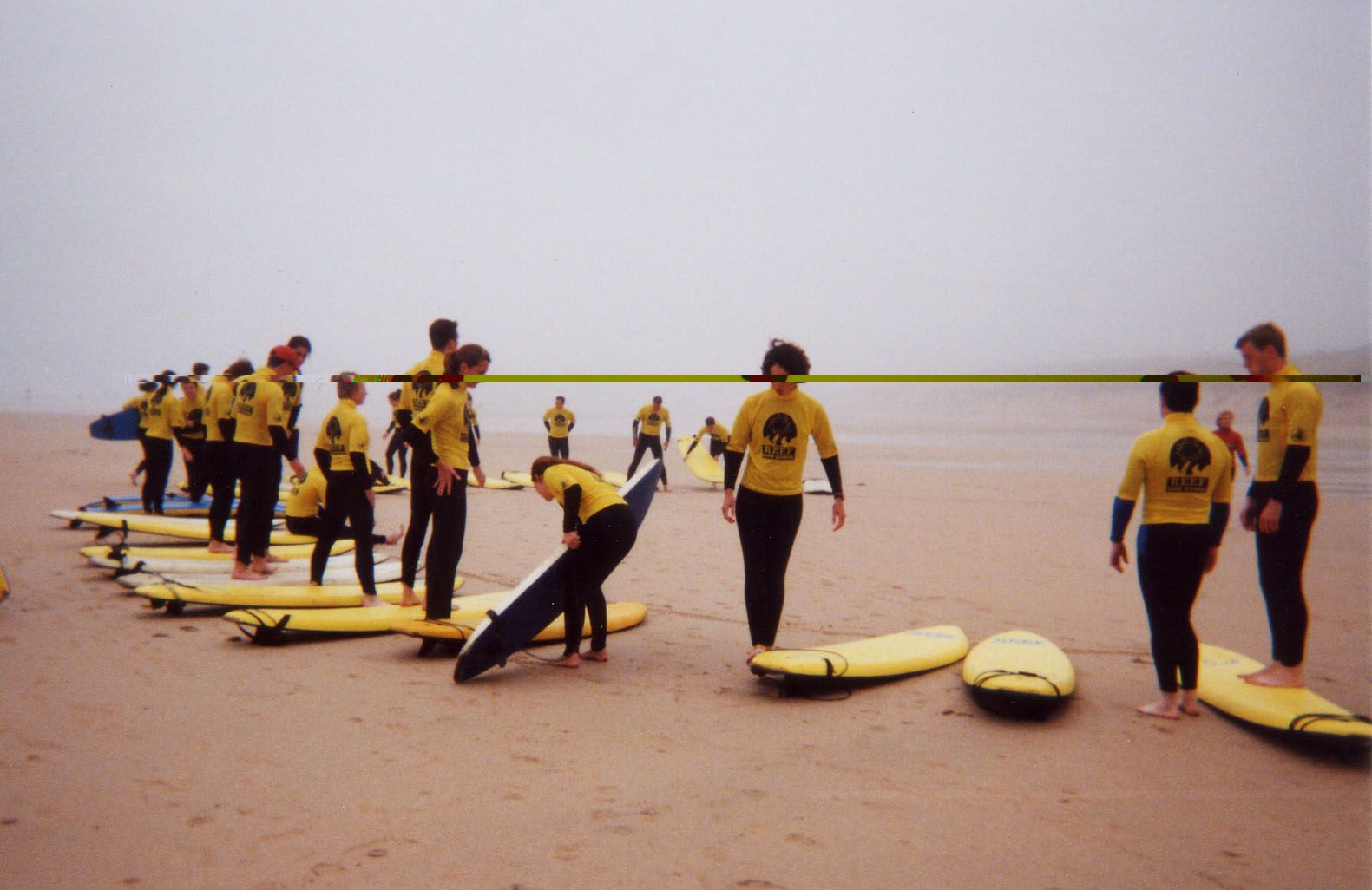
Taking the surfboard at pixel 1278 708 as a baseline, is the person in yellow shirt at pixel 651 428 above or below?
above

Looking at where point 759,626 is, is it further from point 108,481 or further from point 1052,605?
point 108,481

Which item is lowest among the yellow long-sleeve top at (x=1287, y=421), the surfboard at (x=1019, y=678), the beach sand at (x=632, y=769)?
Result: the beach sand at (x=632, y=769)

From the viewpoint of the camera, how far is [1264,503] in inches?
148

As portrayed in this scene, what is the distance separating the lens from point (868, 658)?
4.33 m

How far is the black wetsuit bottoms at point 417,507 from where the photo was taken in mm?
4820

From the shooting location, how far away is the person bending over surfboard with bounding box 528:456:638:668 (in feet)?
14.6

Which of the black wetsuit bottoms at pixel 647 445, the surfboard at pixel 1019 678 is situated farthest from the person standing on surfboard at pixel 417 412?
the black wetsuit bottoms at pixel 647 445

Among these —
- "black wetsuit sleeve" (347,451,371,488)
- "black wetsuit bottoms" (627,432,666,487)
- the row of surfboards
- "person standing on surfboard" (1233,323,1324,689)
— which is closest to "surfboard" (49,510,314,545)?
the row of surfboards

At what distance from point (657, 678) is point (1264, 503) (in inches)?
120

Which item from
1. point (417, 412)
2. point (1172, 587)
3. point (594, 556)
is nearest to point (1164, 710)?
point (1172, 587)

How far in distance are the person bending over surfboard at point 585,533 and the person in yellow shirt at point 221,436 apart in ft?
10.4

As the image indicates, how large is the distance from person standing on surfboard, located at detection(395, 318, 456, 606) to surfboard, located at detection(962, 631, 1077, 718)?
3.12 meters

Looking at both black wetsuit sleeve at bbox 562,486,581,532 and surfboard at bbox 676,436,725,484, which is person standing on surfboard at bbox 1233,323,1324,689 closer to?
black wetsuit sleeve at bbox 562,486,581,532

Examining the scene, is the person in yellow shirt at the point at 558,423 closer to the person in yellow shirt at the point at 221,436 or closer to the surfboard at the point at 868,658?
the person in yellow shirt at the point at 221,436
